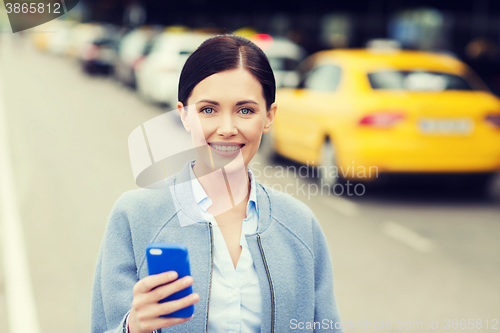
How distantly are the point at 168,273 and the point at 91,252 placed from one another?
4538 mm

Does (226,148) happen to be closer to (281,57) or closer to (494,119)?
(494,119)

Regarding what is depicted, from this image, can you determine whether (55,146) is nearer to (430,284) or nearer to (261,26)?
(430,284)

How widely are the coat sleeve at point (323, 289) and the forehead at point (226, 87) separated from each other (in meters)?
0.45

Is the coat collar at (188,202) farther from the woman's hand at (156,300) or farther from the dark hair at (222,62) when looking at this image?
the woman's hand at (156,300)

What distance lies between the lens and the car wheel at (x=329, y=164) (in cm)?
781

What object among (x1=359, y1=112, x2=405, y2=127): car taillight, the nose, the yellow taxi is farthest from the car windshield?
the nose

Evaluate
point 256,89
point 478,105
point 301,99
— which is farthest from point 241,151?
point 301,99

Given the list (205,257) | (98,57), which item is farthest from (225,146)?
(98,57)

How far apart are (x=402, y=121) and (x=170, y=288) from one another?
6.22 m

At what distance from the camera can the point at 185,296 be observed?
1382 mm

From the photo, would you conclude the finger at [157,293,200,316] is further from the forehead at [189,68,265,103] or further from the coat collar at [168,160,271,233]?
the forehead at [189,68,265,103]

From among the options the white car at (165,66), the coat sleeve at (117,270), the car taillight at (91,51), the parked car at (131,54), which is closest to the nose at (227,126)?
the coat sleeve at (117,270)

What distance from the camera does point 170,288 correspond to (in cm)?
135

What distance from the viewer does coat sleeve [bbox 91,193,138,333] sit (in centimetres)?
162
